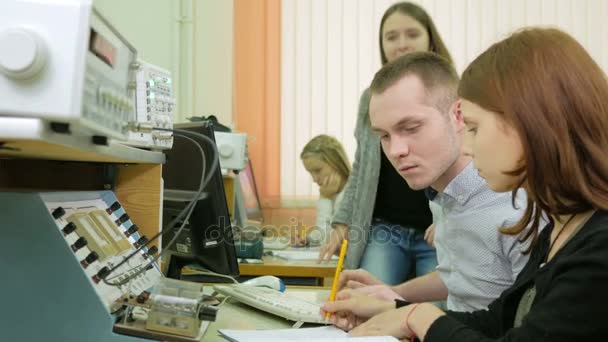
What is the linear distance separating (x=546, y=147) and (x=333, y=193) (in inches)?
93.6

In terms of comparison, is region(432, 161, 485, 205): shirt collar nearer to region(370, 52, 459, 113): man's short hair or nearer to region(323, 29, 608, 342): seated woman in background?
region(370, 52, 459, 113): man's short hair

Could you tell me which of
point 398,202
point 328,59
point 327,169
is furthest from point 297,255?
point 328,59

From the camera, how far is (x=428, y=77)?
50.9 inches

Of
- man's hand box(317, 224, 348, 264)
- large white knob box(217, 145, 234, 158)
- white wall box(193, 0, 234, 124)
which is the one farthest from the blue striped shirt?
white wall box(193, 0, 234, 124)

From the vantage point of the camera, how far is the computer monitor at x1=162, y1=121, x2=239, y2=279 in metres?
1.29

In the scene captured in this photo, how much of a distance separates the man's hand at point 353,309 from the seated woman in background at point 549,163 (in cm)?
8

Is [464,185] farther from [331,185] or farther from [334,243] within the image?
[331,185]

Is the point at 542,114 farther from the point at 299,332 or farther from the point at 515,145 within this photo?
the point at 299,332

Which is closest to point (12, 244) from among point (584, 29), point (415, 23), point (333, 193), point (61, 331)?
point (61, 331)

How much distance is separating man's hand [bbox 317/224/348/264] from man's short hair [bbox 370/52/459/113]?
893 mm

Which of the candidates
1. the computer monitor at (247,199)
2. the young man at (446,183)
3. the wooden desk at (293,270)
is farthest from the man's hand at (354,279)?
the computer monitor at (247,199)

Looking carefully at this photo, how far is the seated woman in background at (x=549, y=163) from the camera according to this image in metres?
0.69

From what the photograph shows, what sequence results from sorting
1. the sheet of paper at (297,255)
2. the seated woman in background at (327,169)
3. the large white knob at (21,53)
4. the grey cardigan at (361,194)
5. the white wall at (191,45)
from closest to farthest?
the large white knob at (21,53) → the grey cardigan at (361,194) → the sheet of paper at (297,255) → the white wall at (191,45) → the seated woman in background at (327,169)

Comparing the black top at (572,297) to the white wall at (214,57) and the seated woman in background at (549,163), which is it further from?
the white wall at (214,57)
